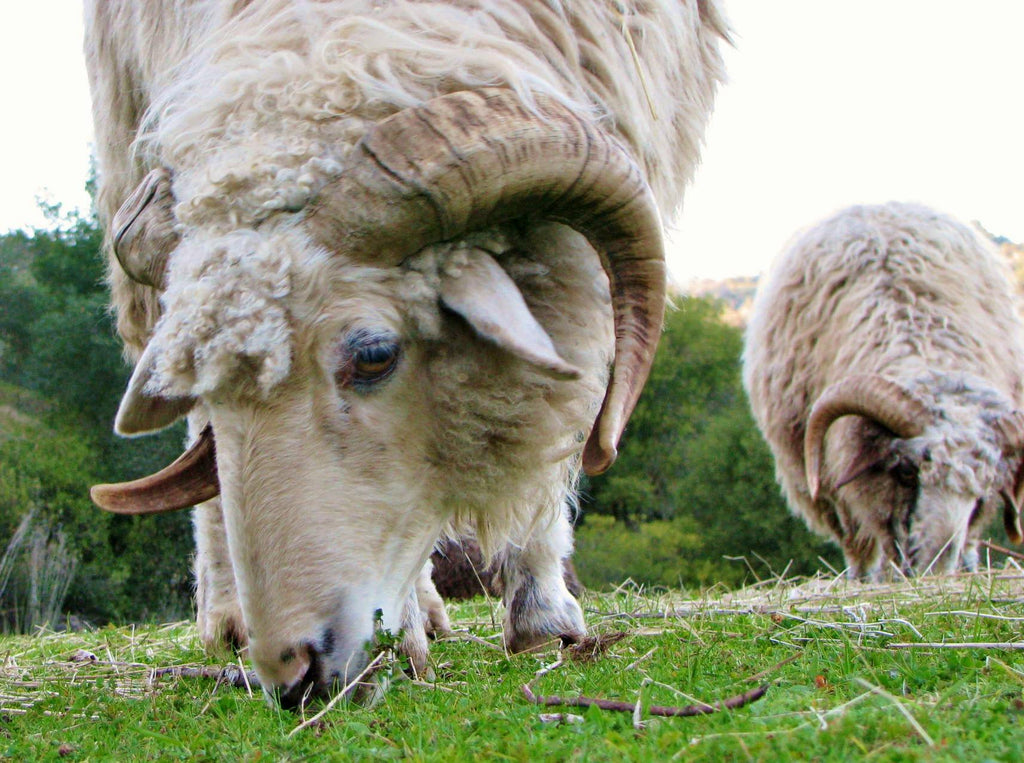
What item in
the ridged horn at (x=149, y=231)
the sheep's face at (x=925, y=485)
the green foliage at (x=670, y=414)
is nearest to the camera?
the ridged horn at (x=149, y=231)

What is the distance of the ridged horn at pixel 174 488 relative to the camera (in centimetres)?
336

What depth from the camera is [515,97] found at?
9.07 feet

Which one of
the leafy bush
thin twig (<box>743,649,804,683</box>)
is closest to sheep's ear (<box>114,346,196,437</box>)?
thin twig (<box>743,649,804,683</box>)

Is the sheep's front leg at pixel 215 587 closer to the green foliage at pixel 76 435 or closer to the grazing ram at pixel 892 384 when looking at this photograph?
the grazing ram at pixel 892 384

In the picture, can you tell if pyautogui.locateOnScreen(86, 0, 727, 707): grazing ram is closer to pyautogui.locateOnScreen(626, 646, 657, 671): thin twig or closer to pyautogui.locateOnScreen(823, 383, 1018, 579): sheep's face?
pyautogui.locateOnScreen(626, 646, 657, 671): thin twig

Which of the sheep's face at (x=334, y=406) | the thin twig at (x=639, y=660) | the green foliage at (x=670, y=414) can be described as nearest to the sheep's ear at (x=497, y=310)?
the sheep's face at (x=334, y=406)

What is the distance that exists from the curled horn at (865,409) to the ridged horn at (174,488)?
4.90 metres

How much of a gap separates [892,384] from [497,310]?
16.1ft

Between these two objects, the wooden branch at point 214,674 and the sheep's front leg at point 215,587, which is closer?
the wooden branch at point 214,674

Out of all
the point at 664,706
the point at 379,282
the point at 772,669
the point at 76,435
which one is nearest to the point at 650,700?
the point at 664,706

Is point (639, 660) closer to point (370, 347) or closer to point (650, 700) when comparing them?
point (650, 700)

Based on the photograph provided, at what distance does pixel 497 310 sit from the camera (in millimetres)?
2682

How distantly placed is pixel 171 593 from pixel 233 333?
20.7 metres


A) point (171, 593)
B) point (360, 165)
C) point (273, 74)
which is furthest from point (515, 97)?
point (171, 593)
